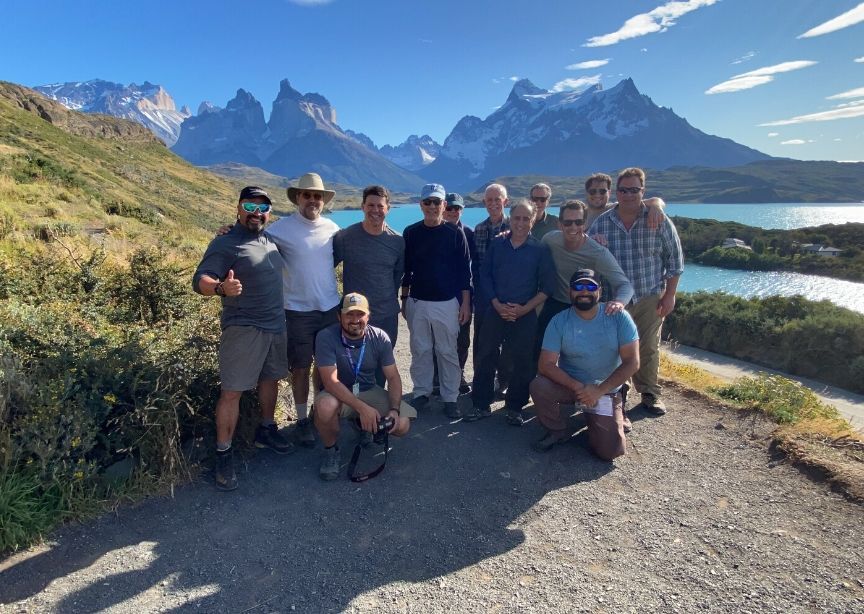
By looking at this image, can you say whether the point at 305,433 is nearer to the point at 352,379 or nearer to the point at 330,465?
the point at 330,465

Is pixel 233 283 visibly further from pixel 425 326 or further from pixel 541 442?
pixel 541 442

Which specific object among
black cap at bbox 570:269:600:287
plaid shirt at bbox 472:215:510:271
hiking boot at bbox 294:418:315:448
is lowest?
hiking boot at bbox 294:418:315:448

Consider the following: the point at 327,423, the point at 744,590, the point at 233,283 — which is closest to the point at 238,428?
the point at 327,423

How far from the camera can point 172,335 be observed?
4559mm

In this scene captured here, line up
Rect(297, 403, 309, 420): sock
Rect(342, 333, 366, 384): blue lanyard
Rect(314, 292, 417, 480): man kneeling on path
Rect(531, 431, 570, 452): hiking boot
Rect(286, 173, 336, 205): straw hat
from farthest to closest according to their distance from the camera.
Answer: Rect(297, 403, 309, 420): sock
Rect(531, 431, 570, 452): hiking boot
Rect(286, 173, 336, 205): straw hat
Rect(342, 333, 366, 384): blue lanyard
Rect(314, 292, 417, 480): man kneeling on path

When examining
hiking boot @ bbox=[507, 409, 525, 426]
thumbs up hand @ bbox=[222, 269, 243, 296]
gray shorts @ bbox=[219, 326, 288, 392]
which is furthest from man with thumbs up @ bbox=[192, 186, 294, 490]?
hiking boot @ bbox=[507, 409, 525, 426]

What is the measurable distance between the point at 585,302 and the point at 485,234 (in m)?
1.87

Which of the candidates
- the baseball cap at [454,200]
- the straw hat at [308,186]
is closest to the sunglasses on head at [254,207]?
the straw hat at [308,186]

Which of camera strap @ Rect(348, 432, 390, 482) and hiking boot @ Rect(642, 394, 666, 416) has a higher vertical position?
camera strap @ Rect(348, 432, 390, 482)

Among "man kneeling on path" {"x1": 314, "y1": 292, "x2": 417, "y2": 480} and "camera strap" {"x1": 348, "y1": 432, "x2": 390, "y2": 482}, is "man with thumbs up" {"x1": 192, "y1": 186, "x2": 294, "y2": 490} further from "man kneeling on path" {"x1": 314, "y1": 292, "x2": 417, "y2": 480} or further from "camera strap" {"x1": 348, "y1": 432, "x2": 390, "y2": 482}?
"camera strap" {"x1": 348, "y1": 432, "x2": 390, "y2": 482}


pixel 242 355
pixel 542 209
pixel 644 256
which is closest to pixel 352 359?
pixel 242 355

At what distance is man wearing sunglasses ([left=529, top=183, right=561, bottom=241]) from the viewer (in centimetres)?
557

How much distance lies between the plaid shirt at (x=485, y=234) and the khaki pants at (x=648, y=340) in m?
1.67

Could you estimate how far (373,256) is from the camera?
4.50 m
